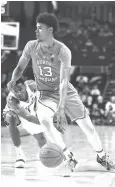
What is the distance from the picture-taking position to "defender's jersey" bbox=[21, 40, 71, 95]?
17.7 feet

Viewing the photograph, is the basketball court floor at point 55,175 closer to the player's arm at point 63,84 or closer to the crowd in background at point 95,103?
the player's arm at point 63,84

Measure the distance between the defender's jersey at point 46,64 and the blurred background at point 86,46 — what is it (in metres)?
11.3

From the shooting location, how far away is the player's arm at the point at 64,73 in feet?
16.1

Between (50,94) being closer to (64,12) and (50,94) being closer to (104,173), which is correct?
(104,173)

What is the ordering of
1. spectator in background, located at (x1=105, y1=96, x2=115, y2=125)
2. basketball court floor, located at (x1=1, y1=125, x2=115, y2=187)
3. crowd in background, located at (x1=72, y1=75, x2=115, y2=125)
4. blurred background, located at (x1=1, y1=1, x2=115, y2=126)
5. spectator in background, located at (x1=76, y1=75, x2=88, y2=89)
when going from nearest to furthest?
basketball court floor, located at (x1=1, y1=125, x2=115, y2=187) < spectator in background, located at (x1=105, y1=96, x2=115, y2=125) < crowd in background, located at (x1=72, y1=75, x2=115, y2=125) < blurred background, located at (x1=1, y1=1, x2=115, y2=126) < spectator in background, located at (x1=76, y1=75, x2=88, y2=89)

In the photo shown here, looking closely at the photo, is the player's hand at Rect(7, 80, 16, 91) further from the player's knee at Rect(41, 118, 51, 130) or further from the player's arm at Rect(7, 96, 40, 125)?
the player's knee at Rect(41, 118, 51, 130)

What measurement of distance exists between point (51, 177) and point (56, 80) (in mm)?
1129

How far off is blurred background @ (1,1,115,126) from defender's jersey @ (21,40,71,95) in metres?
11.3

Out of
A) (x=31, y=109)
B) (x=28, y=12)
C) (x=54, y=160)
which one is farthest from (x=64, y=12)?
(x=54, y=160)

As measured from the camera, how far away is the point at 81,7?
25.6 metres

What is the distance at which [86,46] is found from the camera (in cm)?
2166

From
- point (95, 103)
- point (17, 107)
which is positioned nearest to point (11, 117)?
point (17, 107)

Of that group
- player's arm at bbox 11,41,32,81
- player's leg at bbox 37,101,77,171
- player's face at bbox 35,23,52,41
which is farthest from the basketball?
player's face at bbox 35,23,52,41

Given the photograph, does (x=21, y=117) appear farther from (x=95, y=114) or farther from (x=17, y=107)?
(x=95, y=114)
